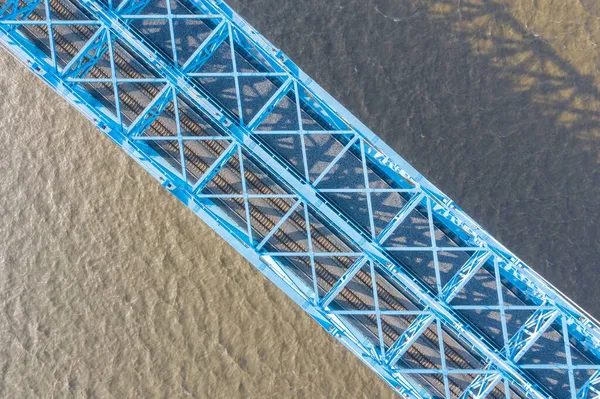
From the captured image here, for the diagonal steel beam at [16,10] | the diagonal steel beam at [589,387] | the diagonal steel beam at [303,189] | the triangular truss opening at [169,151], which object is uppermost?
the diagonal steel beam at [589,387]

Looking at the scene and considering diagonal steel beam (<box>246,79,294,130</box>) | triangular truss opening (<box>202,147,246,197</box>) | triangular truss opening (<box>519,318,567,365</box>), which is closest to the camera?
diagonal steel beam (<box>246,79,294,130</box>)

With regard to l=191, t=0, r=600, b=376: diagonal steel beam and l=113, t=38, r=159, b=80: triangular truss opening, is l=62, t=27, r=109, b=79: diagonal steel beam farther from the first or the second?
l=191, t=0, r=600, b=376: diagonal steel beam

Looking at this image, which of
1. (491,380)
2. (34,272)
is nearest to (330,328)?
(491,380)

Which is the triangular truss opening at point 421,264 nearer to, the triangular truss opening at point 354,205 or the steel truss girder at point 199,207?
the triangular truss opening at point 354,205

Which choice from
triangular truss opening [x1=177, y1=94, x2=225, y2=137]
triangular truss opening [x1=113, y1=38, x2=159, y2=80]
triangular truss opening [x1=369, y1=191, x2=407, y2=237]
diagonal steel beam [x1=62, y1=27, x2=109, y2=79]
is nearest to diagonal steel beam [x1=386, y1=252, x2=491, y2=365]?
triangular truss opening [x1=369, y1=191, x2=407, y2=237]

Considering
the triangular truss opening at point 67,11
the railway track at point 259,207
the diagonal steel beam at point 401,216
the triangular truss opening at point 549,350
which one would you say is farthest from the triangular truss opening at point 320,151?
the triangular truss opening at point 549,350

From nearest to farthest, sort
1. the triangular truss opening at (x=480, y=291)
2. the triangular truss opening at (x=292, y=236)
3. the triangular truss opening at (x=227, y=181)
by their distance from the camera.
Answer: the triangular truss opening at (x=480, y=291), the triangular truss opening at (x=292, y=236), the triangular truss opening at (x=227, y=181)
